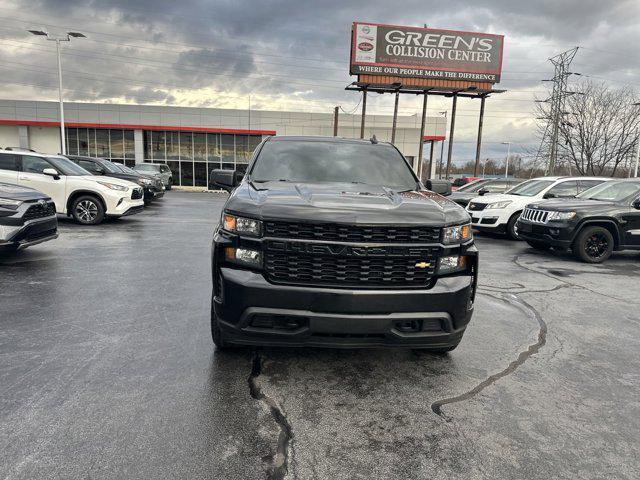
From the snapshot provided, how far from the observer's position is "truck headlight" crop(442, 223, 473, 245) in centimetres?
316

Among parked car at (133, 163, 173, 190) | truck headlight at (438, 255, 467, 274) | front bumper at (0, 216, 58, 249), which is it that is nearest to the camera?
truck headlight at (438, 255, 467, 274)

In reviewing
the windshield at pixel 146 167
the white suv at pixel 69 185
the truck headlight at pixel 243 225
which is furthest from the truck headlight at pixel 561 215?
the windshield at pixel 146 167

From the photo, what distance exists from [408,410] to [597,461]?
3.54ft

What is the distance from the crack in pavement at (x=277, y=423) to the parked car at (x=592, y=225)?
7.24 m

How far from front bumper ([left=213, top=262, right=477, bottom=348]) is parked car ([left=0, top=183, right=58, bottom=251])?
188 inches

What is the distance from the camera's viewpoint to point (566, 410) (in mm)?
3006

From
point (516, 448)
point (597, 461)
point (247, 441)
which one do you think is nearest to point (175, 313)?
point (247, 441)

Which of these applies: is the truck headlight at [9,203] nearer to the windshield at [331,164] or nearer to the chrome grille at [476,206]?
the windshield at [331,164]

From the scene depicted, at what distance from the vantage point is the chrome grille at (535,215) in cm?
883

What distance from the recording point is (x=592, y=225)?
8586mm

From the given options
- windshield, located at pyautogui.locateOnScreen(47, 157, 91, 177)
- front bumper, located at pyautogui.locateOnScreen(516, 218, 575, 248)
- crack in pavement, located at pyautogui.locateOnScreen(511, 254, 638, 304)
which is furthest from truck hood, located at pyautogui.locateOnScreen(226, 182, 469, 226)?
windshield, located at pyautogui.locateOnScreen(47, 157, 91, 177)

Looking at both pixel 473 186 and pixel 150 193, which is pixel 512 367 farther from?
pixel 150 193

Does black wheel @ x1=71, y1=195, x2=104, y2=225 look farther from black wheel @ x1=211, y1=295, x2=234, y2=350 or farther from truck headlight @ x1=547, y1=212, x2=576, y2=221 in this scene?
truck headlight @ x1=547, y1=212, x2=576, y2=221

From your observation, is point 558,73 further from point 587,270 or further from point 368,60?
point 587,270
